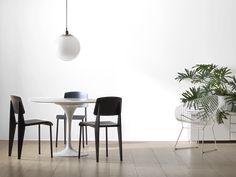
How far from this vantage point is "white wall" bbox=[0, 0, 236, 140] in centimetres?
745

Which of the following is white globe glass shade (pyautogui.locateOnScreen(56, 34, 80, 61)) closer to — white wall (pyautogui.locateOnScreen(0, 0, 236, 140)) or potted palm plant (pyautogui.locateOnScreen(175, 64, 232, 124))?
white wall (pyautogui.locateOnScreen(0, 0, 236, 140))

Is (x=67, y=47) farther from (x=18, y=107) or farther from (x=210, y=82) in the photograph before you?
(x=210, y=82)

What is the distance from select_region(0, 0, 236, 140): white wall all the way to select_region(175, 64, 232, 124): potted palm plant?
0.26m

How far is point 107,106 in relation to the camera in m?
5.64

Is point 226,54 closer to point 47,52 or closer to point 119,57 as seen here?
point 119,57

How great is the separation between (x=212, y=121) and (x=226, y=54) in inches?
51.2

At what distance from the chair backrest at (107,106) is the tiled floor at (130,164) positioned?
0.57m

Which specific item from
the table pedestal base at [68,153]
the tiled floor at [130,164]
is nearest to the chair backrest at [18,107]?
the tiled floor at [130,164]

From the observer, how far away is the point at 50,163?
5496 mm

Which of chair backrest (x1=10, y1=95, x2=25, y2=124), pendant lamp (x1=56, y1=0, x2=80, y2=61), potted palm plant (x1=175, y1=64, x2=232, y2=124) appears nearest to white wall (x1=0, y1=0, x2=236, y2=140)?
potted palm plant (x1=175, y1=64, x2=232, y2=124)

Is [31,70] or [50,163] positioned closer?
[50,163]

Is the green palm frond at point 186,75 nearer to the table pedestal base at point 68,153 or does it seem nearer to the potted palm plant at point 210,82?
the potted palm plant at point 210,82

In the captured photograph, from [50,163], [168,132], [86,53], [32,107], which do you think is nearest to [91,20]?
[86,53]

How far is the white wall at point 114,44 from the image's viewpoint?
7.45 m
